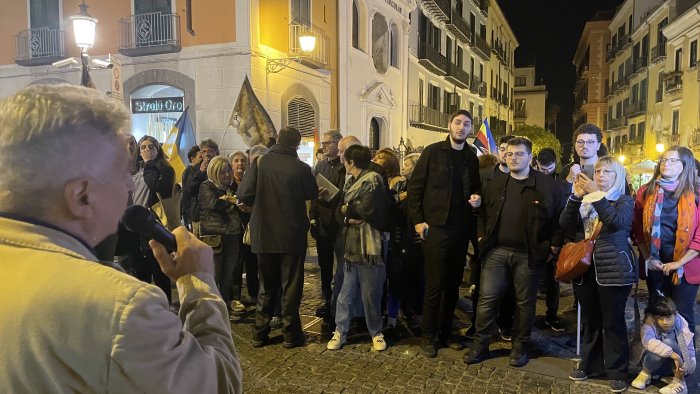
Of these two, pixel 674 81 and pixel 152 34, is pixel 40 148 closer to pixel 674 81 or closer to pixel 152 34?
pixel 152 34

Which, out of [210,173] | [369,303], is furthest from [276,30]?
[369,303]

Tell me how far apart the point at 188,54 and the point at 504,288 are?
10.5 m

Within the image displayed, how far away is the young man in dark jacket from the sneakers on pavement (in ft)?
2.54

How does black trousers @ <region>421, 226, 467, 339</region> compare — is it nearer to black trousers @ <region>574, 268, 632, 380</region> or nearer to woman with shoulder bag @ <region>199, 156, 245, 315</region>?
black trousers @ <region>574, 268, 632, 380</region>

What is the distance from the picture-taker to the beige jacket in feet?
3.51

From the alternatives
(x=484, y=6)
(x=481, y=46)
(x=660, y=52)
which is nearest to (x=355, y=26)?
(x=481, y=46)

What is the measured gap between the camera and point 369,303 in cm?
518

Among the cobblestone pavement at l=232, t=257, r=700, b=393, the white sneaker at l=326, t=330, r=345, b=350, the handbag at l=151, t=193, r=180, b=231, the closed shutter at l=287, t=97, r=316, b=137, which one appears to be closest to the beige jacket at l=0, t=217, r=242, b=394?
the handbag at l=151, t=193, r=180, b=231

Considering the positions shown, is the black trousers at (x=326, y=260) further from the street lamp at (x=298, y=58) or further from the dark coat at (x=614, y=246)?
the street lamp at (x=298, y=58)

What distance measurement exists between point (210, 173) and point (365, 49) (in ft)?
42.1

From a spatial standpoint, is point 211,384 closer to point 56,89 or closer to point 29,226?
point 29,226

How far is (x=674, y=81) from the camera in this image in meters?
26.8

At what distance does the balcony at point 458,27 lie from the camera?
89.2 ft

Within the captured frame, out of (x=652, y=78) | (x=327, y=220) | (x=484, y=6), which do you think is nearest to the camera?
(x=327, y=220)
